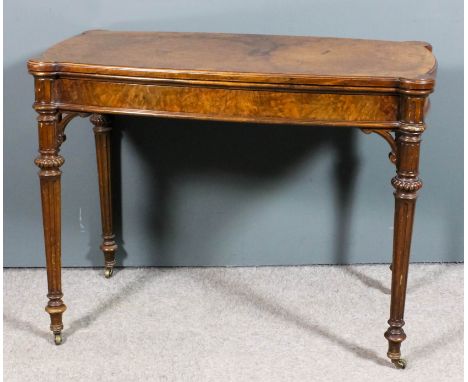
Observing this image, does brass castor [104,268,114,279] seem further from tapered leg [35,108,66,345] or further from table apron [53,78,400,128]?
table apron [53,78,400,128]

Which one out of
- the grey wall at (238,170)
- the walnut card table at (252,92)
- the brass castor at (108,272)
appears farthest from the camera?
the brass castor at (108,272)

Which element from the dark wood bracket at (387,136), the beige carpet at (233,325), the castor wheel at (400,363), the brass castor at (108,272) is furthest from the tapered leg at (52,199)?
the castor wheel at (400,363)

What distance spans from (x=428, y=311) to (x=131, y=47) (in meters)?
1.19

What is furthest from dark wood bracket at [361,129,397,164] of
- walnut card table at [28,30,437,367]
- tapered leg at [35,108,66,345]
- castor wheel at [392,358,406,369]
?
tapered leg at [35,108,66,345]

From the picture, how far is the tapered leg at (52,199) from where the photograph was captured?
249 centimetres

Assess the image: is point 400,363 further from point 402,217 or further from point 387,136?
point 387,136

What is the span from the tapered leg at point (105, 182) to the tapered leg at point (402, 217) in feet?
3.31

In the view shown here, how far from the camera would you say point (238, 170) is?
3104mm

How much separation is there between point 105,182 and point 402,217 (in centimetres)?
105


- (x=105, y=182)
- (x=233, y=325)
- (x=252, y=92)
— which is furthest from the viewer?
(x=105, y=182)

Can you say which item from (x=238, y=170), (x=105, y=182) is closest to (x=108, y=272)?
(x=105, y=182)

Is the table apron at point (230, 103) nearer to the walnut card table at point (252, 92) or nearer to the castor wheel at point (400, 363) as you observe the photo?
the walnut card table at point (252, 92)

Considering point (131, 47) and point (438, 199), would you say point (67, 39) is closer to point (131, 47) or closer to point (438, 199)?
point (131, 47)

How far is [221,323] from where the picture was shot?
2.79 m
